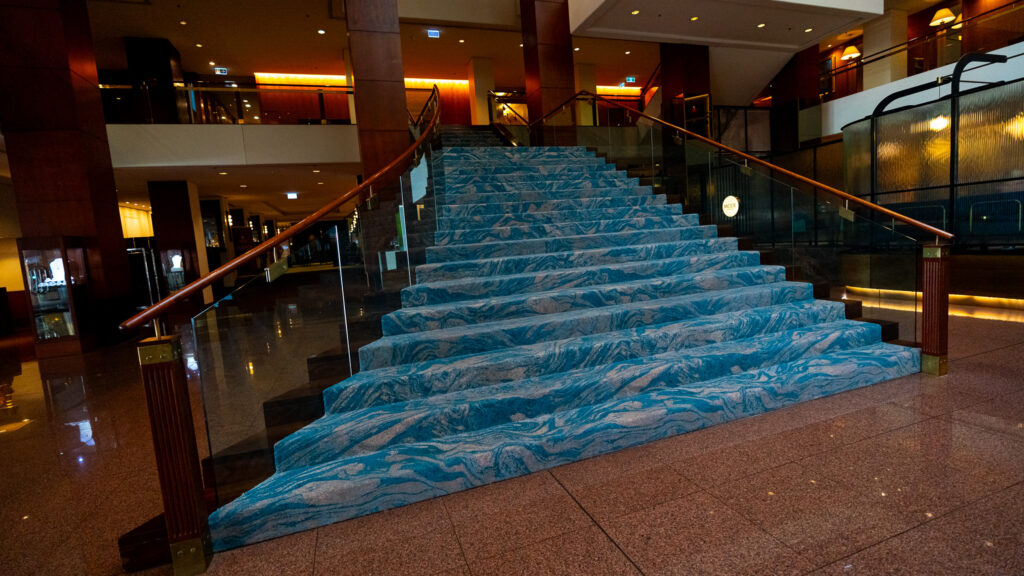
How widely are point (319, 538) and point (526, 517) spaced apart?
981 millimetres

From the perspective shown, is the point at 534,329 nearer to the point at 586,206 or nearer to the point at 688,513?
the point at 688,513

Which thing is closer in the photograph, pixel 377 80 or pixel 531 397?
pixel 531 397

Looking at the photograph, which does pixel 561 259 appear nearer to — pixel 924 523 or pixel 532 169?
pixel 532 169

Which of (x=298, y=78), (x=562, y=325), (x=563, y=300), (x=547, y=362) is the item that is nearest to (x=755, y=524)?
(x=547, y=362)

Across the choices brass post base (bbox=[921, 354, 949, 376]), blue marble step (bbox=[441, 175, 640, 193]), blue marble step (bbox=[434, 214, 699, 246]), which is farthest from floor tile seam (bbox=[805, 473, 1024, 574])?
blue marble step (bbox=[441, 175, 640, 193])

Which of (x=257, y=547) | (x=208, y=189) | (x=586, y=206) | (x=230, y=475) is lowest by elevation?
(x=257, y=547)

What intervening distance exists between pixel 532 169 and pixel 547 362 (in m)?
4.73

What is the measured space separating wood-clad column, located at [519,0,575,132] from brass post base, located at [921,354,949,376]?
846 cm

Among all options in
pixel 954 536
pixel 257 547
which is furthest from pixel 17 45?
pixel 954 536

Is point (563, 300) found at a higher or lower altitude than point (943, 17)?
lower

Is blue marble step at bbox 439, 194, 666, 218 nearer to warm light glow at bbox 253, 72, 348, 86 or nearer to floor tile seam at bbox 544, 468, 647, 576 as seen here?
floor tile seam at bbox 544, 468, 647, 576

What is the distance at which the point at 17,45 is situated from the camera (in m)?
7.19

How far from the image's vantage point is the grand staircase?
246 cm

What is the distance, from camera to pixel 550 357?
327 cm
